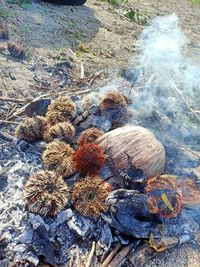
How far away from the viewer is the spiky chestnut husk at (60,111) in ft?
15.6

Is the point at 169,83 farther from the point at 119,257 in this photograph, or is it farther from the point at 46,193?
the point at 119,257

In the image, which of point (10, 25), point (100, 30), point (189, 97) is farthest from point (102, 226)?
point (100, 30)

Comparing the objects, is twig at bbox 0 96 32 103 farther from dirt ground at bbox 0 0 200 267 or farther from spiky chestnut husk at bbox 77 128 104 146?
spiky chestnut husk at bbox 77 128 104 146

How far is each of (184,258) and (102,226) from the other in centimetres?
90

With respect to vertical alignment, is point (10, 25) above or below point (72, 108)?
below

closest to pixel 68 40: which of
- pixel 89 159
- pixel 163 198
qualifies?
pixel 89 159

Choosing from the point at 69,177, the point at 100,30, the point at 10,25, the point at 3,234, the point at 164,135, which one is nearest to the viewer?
the point at 3,234

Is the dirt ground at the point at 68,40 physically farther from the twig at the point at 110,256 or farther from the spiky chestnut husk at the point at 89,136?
the twig at the point at 110,256

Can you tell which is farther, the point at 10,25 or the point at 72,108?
the point at 10,25

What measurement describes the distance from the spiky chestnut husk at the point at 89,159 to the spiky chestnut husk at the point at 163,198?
1.91ft

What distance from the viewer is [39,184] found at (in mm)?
3879

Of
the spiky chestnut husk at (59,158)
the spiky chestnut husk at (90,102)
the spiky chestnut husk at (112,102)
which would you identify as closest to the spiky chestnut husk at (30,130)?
the spiky chestnut husk at (59,158)

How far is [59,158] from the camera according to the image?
166 inches

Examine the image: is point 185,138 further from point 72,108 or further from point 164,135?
point 72,108
